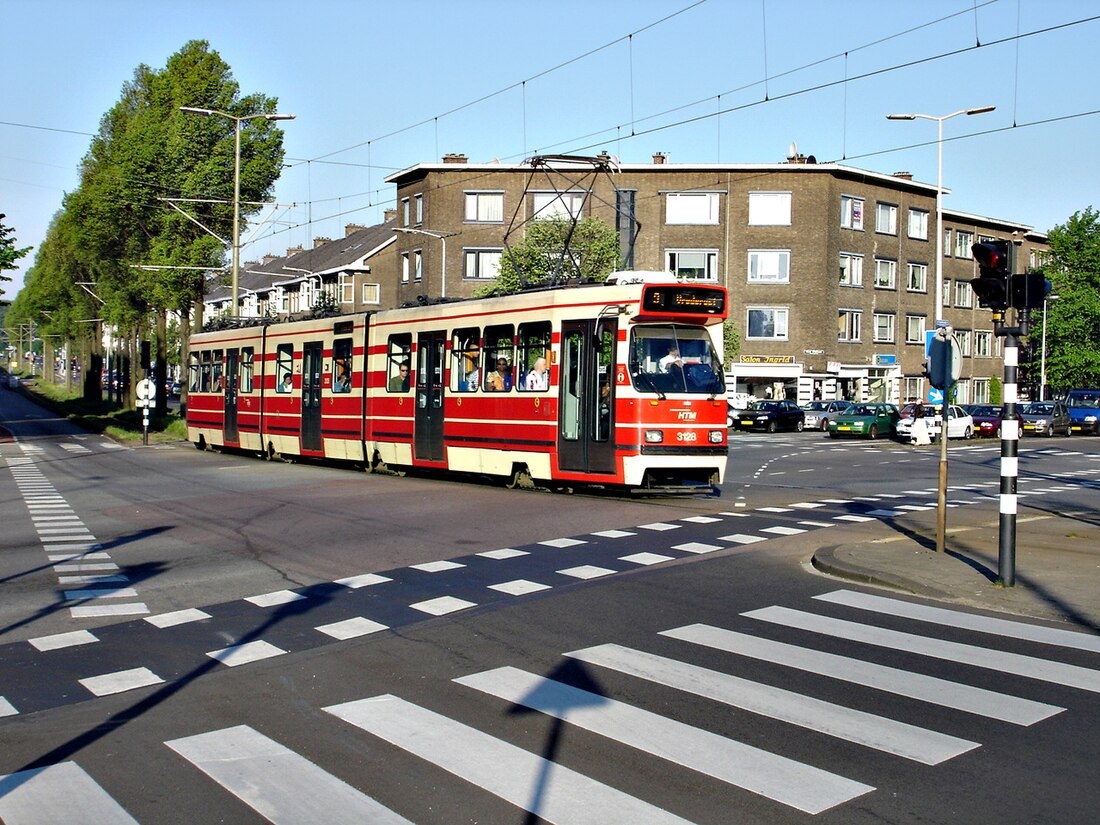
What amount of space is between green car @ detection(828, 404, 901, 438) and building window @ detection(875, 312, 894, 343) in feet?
64.3

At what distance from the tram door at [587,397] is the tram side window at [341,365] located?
8217 mm

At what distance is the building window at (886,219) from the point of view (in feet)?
210

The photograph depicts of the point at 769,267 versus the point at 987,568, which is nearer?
the point at 987,568

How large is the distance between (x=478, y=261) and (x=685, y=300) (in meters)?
45.8

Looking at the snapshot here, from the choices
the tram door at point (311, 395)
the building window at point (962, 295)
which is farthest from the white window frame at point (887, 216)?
the tram door at point (311, 395)

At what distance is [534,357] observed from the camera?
18.9m

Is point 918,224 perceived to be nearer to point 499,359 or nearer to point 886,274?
point 886,274

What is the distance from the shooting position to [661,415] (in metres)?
17.0

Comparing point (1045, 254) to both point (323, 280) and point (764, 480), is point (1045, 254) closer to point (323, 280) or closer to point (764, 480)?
point (323, 280)

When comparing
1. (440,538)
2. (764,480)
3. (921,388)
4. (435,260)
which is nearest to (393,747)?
(440,538)

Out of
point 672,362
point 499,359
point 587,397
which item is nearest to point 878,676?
point 672,362

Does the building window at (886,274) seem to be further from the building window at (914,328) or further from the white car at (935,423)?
the white car at (935,423)

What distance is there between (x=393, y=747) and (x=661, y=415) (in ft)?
37.4

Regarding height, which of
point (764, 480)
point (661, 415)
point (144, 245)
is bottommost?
point (764, 480)
